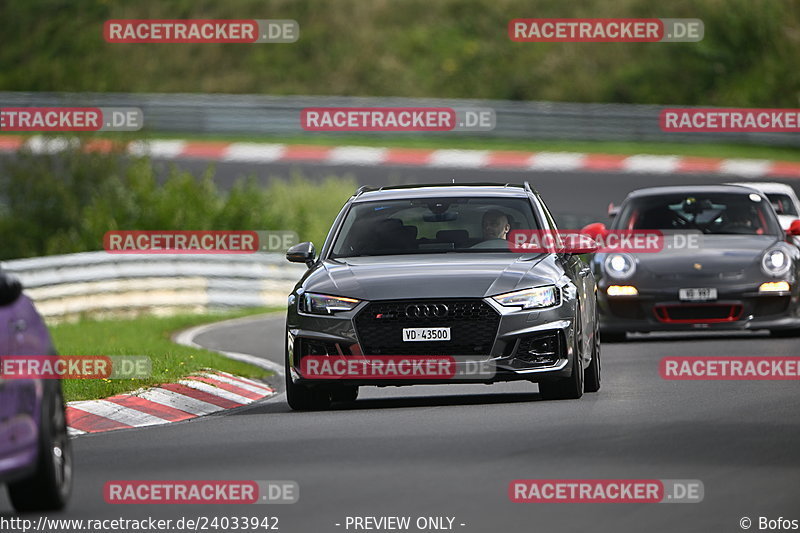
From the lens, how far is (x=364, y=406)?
45.3 ft

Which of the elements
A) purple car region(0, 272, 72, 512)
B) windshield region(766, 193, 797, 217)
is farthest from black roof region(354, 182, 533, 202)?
windshield region(766, 193, 797, 217)

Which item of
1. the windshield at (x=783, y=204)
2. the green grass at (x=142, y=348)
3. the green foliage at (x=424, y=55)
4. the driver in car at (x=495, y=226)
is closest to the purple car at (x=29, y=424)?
the green grass at (x=142, y=348)

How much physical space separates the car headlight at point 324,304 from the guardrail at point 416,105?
89.0 feet

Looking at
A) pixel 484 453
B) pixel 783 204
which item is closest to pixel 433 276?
pixel 484 453

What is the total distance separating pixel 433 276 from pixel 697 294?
597 centimetres

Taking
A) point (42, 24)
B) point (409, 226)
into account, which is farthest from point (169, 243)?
point (42, 24)

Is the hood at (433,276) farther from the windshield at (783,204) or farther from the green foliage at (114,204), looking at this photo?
the green foliage at (114,204)

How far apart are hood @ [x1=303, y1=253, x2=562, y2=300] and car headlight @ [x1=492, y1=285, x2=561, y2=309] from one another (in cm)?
4

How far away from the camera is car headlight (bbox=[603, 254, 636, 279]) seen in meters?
18.6

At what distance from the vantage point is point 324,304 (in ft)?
42.6

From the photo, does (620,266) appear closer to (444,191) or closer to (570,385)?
(444,191)

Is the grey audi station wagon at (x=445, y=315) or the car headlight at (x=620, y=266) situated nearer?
the grey audi station wagon at (x=445, y=315)

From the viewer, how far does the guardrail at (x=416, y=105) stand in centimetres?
4147

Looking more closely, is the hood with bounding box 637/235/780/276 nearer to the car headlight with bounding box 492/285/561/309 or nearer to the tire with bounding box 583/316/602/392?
the tire with bounding box 583/316/602/392
